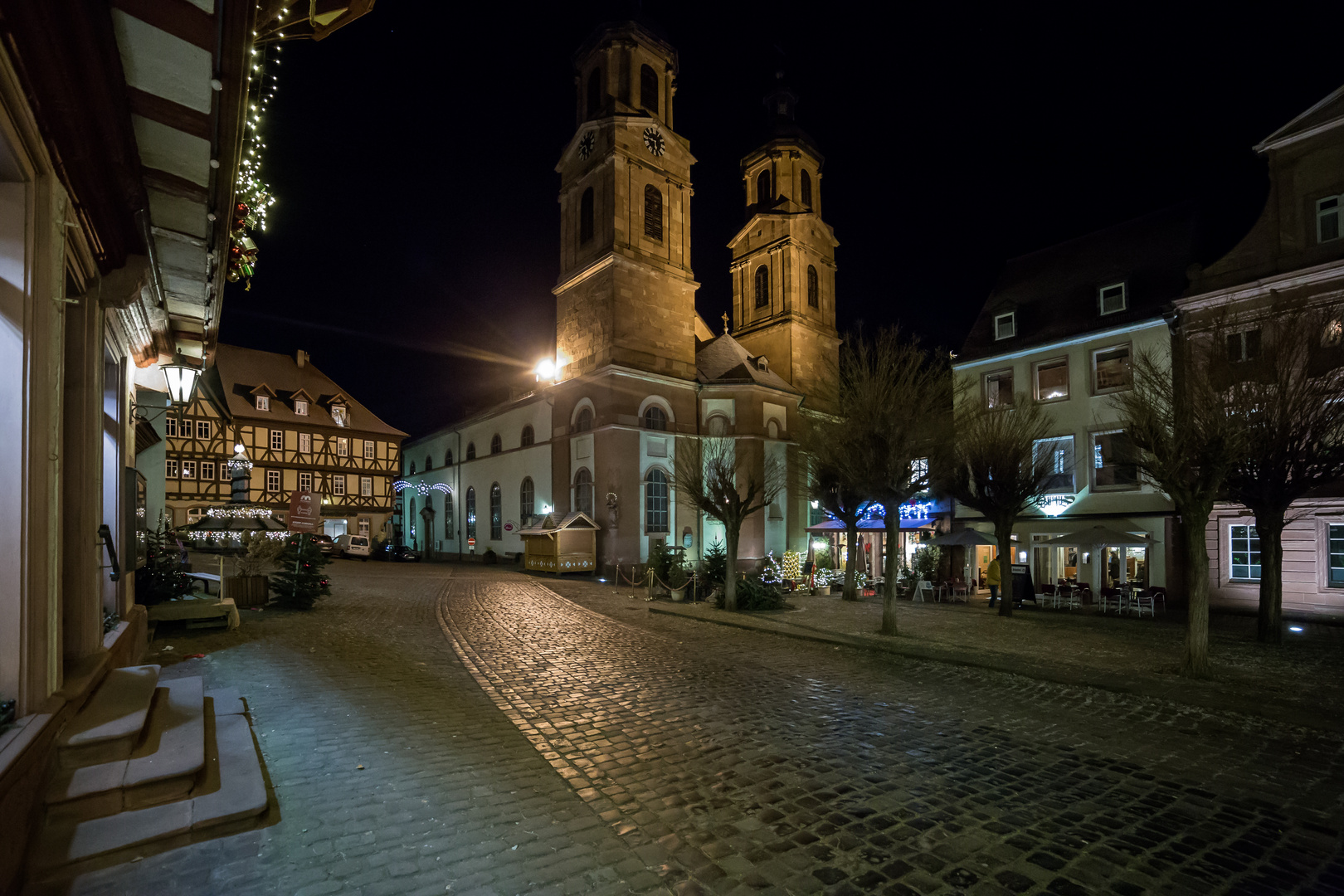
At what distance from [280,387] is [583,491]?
83.0 ft

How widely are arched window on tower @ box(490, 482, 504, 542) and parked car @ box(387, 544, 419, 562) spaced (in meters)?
5.41

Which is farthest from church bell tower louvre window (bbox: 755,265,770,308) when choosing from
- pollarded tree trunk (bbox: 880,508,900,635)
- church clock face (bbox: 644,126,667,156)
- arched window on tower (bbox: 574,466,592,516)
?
pollarded tree trunk (bbox: 880,508,900,635)

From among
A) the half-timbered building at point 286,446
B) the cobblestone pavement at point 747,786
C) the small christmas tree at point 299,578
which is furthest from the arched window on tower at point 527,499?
the cobblestone pavement at point 747,786

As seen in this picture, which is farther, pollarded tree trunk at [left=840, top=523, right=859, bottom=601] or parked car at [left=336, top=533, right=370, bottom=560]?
parked car at [left=336, top=533, right=370, bottom=560]

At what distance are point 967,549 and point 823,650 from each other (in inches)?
591

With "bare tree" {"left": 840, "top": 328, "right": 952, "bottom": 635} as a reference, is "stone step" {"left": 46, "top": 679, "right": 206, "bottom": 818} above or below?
below

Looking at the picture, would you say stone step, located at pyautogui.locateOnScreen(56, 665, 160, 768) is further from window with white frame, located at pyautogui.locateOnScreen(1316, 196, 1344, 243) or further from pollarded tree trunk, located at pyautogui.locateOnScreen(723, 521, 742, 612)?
window with white frame, located at pyautogui.locateOnScreen(1316, 196, 1344, 243)

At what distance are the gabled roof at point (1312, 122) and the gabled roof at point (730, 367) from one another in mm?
19766

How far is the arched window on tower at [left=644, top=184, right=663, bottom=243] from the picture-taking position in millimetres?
32750

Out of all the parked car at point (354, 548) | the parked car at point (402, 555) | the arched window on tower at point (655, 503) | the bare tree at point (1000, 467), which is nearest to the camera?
the bare tree at point (1000, 467)

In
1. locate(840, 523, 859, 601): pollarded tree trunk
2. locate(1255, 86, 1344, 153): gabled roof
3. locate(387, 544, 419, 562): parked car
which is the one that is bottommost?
locate(387, 544, 419, 562): parked car

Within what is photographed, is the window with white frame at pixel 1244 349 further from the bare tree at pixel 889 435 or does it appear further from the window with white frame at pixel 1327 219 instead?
the window with white frame at pixel 1327 219

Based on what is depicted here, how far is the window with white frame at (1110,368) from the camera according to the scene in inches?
818

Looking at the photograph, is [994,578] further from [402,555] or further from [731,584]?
[402,555]
